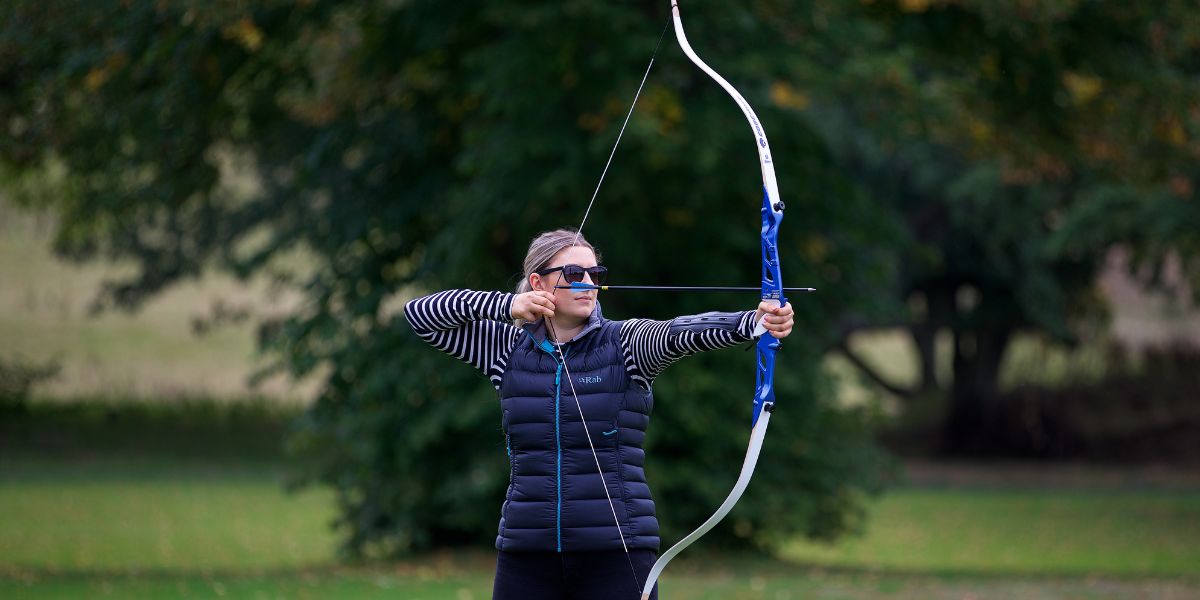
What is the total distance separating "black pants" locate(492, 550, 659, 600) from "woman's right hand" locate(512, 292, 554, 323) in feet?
2.00

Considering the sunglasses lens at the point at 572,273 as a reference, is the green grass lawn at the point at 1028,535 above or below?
below

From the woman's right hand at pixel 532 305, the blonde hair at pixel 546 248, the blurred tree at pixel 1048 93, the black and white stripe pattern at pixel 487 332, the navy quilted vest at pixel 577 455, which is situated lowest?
the navy quilted vest at pixel 577 455

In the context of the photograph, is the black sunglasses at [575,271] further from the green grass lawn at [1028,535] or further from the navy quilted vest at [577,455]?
the green grass lawn at [1028,535]

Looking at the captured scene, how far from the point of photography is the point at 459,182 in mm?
11656

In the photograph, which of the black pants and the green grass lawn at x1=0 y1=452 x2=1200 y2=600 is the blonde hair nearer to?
the black pants

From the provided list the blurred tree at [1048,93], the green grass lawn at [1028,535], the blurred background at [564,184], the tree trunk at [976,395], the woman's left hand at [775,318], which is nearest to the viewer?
the woman's left hand at [775,318]

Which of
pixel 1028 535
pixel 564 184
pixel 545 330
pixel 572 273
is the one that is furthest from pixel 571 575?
pixel 1028 535

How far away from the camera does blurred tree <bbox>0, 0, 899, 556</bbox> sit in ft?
34.6

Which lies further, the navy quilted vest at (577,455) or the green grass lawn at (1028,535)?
the green grass lawn at (1028,535)

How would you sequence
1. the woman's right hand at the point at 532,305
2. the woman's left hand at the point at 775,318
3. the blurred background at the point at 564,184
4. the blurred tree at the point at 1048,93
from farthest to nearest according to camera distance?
the blurred tree at the point at 1048,93 → the blurred background at the point at 564,184 → the woman's right hand at the point at 532,305 → the woman's left hand at the point at 775,318

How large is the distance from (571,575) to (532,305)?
0.70m

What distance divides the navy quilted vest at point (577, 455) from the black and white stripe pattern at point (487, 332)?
61 millimetres

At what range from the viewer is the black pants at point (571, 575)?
3959 millimetres

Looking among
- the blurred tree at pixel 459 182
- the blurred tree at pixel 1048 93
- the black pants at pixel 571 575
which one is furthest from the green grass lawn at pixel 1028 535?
the black pants at pixel 571 575
